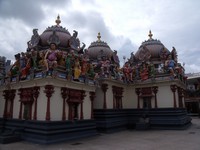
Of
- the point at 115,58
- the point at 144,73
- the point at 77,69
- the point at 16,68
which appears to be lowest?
the point at 77,69

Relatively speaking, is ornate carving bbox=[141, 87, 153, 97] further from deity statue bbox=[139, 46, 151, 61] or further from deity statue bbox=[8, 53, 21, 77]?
deity statue bbox=[8, 53, 21, 77]

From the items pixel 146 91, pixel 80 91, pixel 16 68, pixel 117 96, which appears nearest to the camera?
pixel 80 91

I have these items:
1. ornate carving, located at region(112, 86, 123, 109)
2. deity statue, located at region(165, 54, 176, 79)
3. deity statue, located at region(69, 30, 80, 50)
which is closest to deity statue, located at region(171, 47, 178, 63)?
deity statue, located at region(165, 54, 176, 79)

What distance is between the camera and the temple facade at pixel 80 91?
16359 millimetres

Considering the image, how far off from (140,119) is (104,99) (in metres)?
6.25

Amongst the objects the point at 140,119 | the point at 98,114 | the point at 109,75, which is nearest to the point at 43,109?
the point at 98,114

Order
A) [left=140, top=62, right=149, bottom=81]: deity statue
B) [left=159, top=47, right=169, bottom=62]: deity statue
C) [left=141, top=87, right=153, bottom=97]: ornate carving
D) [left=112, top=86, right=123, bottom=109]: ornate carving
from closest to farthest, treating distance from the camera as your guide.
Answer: [left=112, top=86, right=123, bottom=109]: ornate carving → [left=141, top=87, right=153, bottom=97]: ornate carving → [left=140, top=62, right=149, bottom=81]: deity statue → [left=159, top=47, right=169, bottom=62]: deity statue

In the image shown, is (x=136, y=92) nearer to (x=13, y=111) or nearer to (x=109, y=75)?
(x=109, y=75)

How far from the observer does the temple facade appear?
16.4 metres

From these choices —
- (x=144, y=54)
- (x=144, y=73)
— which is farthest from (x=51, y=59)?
(x=144, y=54)

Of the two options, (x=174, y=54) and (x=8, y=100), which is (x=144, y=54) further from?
(x=8, y=100)

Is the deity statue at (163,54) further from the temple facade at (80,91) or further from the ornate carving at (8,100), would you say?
the ornate carving at (8,100)

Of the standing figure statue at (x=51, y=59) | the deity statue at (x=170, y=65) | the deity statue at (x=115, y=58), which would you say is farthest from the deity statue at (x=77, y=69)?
the deity statue at (x=170, y=65)

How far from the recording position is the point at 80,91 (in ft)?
62.6
